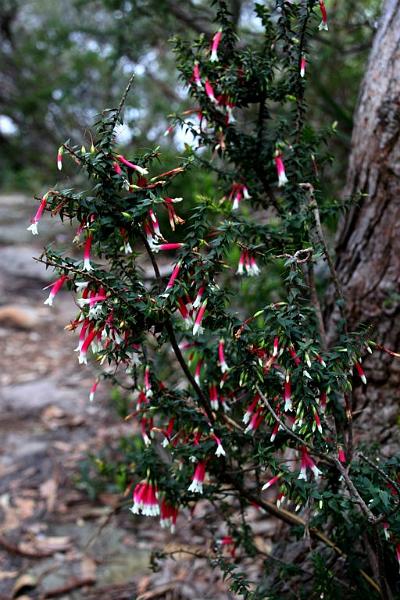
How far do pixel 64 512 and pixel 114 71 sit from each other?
5638 millimetres

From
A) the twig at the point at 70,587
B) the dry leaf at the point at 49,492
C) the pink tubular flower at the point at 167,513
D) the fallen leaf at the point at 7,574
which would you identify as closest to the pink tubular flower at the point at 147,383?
the pink tubular flower at the point at 167,513

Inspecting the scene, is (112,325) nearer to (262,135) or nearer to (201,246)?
(201,246)

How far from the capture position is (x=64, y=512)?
3279mm

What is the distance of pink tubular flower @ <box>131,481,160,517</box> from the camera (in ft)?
5.47

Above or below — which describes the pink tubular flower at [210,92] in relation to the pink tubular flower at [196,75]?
below

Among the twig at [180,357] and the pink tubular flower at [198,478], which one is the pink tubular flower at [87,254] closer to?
the twig at [180,357]

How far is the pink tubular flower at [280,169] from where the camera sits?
172 centimetres

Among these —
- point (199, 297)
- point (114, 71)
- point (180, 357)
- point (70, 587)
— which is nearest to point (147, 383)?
point (180, 357)

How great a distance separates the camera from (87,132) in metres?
1.44

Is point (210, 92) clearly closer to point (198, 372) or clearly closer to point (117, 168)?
point (117, 168)

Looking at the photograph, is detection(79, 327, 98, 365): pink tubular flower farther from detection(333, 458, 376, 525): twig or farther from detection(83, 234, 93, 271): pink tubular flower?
detection(333, 458, 376, 525): twig

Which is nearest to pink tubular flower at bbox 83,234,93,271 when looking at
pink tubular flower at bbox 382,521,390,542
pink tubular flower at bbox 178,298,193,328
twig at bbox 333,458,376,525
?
pink tubular flower at bbox 178,298,193,328

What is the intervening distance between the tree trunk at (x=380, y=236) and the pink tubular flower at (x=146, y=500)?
802 mm

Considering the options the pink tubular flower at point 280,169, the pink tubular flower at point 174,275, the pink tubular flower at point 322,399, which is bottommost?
the pink tubular flower at point 322,399
